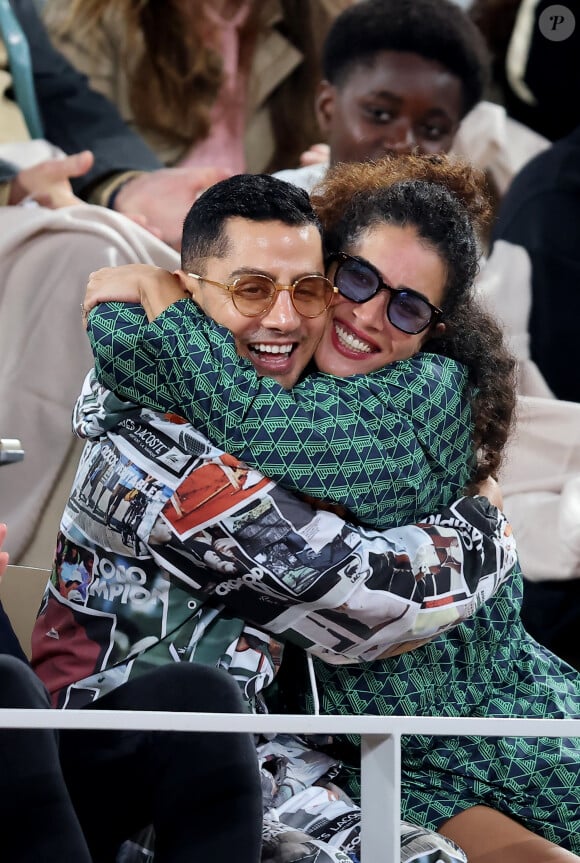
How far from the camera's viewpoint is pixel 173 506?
122cm

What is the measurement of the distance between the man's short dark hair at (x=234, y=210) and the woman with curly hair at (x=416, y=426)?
14 millimetres

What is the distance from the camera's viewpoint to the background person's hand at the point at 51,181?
7.23ft

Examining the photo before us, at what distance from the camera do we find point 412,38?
94.3 inches

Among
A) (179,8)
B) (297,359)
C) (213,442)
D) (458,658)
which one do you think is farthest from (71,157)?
(458,658)

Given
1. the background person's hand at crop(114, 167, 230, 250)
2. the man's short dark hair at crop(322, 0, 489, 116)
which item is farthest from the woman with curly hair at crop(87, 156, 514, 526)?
the man's short dark hair at crop(322, 0, 489, 116)

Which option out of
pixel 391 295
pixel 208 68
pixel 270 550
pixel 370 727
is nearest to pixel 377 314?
pixel 391 295

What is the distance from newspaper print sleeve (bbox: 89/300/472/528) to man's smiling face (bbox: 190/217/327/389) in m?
0.06

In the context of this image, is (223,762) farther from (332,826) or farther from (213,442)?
(213,442)

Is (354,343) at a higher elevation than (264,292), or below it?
below

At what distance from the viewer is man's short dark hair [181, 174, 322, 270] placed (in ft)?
4.47

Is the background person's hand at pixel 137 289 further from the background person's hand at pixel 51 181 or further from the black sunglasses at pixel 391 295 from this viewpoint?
the background person's hand at pixel 51 181

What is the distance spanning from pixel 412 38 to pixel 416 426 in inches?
52.7

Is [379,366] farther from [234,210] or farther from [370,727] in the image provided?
[370,727]

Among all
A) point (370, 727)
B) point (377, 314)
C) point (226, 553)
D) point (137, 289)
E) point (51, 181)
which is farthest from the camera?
point (51, 181)
